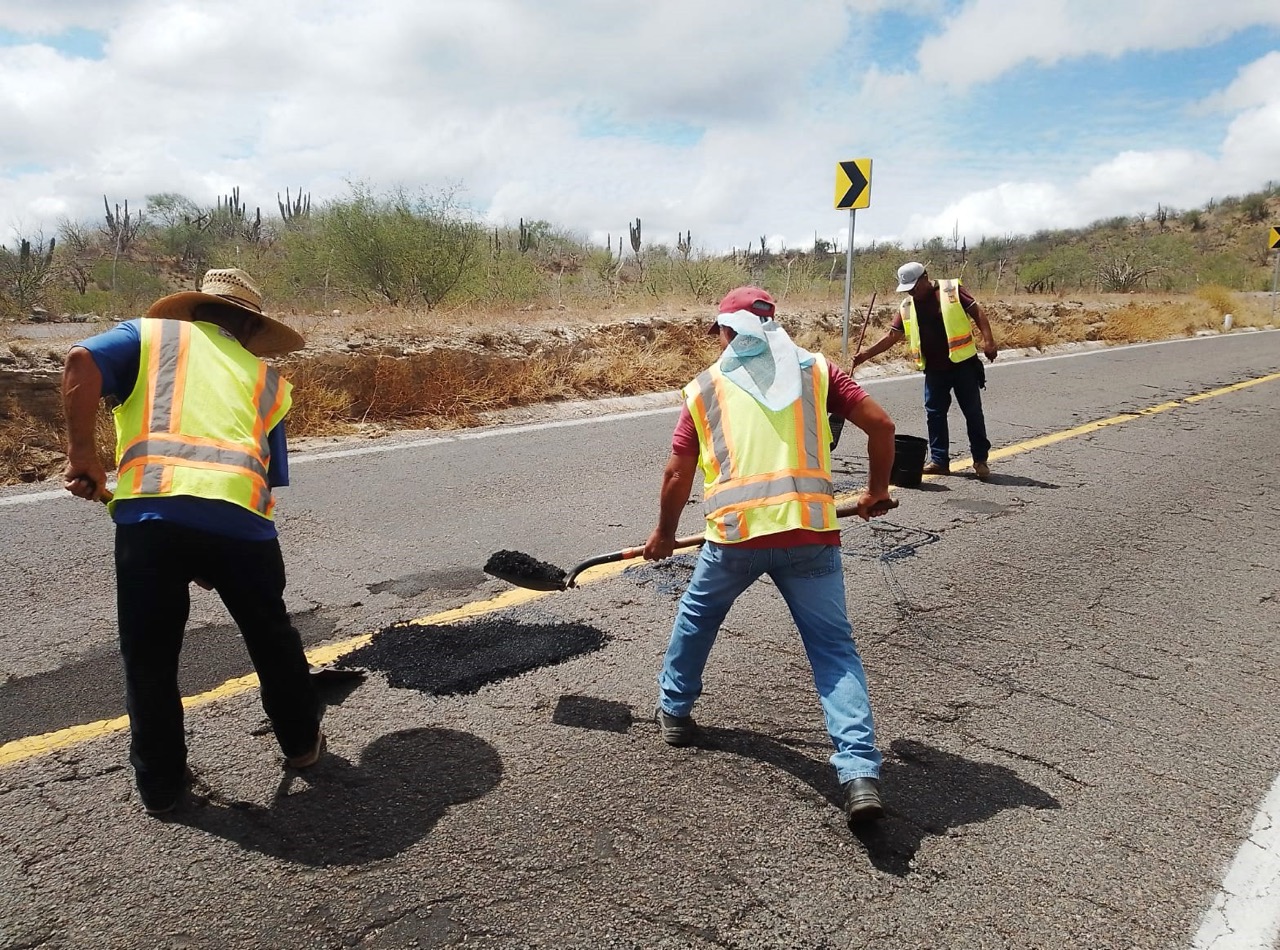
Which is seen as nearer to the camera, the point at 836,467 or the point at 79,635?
the point at 79,635

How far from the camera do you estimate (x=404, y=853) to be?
8.24 ft

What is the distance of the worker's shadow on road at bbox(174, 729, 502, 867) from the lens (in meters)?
2.55

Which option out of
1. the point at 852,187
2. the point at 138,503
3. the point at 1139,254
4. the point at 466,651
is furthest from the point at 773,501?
the point at 1139,254

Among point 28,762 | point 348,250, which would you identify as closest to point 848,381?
point 28,762

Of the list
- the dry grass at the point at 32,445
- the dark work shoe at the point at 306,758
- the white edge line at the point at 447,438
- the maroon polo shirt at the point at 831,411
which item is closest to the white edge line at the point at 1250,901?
the maroon polo shirt at the point at 831,411

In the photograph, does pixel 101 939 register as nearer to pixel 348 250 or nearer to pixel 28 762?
pixel 28 762

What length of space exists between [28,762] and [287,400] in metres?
1.48

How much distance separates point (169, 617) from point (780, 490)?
6.33ft

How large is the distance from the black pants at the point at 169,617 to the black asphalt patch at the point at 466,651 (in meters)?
0.78

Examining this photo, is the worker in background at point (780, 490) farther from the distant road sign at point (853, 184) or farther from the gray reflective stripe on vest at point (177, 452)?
the distant road sign at point (853, 184)

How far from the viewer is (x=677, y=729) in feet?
10.2

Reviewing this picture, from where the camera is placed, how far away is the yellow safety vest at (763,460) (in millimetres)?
2752

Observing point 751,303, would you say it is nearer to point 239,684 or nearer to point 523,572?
point 523,572

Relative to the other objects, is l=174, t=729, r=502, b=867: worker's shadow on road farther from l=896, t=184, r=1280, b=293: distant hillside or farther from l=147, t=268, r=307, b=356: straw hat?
l=896, t=184, r=1280, b=293: distant hillside
